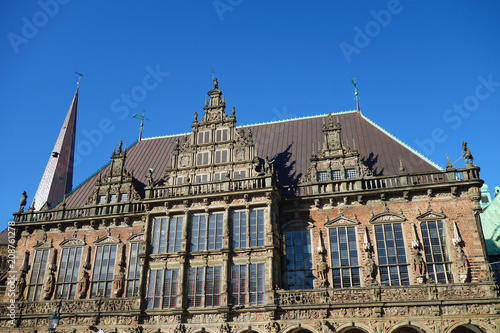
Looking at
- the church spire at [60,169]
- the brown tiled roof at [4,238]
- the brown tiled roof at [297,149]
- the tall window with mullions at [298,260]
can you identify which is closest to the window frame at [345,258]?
the tall window with mullions at [298,260]

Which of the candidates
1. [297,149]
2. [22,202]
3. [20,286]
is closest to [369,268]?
[297,149]

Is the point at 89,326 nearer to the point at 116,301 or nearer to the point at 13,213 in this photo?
the point at 116,301

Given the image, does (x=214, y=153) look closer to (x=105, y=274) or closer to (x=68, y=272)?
(x=105, y=274)

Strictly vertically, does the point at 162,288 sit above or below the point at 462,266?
below

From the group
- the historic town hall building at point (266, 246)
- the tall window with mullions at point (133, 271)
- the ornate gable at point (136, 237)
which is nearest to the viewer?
the historic town hall building at point (266, 246)

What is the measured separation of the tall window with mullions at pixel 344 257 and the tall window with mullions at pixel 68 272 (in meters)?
14.8

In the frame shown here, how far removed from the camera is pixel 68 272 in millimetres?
26359

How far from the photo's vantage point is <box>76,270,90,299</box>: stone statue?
82.9 feet

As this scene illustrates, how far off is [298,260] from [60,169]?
23.4m

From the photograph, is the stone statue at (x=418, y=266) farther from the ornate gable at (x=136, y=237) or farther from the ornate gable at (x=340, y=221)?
the ornate gable at (x=136, y=237)

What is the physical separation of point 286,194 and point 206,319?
311 inches

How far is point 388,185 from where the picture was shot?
2378cm

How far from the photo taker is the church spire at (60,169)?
3503cm

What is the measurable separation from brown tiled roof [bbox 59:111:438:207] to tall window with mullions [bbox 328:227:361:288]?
14.0ft
